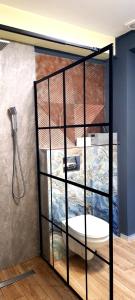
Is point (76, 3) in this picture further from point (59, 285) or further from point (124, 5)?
point (59, 285)

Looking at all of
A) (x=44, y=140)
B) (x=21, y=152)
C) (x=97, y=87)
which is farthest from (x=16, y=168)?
(x=97, y=87)

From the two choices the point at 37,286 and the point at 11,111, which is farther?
the point at 11,111

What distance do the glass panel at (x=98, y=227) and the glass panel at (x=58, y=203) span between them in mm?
290

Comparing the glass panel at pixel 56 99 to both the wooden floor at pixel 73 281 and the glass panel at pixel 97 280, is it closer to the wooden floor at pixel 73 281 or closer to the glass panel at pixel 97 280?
the glass panel at pixel 97 280

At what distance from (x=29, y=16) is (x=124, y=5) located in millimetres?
882

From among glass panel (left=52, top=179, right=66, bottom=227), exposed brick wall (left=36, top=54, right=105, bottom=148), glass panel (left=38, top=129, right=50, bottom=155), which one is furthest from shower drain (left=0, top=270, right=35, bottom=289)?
exposed brick wall (left=36, top=54, right=105, bottom=148)

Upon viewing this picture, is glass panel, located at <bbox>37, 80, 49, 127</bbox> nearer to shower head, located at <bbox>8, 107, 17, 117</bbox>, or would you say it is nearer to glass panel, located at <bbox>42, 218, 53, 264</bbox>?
shower head, located at <bbox>8, 107, 17, 117</bbox>

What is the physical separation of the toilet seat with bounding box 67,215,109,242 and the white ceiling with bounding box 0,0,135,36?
6.62 ft

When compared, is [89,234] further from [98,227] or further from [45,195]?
[45,195]

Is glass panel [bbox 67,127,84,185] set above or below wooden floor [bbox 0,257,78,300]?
above

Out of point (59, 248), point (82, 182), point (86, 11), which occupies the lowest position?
point (59, 248)

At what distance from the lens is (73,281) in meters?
2.14

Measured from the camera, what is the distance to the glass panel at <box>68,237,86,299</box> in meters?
2.05

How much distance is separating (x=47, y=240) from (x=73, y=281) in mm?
481
